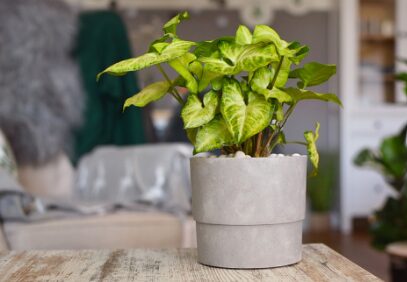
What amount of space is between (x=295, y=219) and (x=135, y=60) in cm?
33

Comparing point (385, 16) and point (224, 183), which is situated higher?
point (385, 16)

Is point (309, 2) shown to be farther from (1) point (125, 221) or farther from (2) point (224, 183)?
(2) point (224, 183)

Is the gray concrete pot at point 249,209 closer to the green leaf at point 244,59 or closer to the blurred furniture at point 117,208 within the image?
the green leaf at point 244,59

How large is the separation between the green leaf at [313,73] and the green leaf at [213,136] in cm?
15

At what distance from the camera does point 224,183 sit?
0.99m

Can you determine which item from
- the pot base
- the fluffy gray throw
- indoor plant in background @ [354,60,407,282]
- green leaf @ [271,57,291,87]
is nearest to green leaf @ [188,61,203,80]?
green leaf @ [271,57,291,87]

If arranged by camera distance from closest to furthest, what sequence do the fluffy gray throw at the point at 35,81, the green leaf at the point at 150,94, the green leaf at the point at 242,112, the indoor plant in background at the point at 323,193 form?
1. the green leaf at the point at 242,112
2. the green leaf at the point at 150,94
3. the fluffy gray throw at the point at 35,81
4. the indoor plant in background at the point at 323,193

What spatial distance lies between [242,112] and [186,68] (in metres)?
0.13

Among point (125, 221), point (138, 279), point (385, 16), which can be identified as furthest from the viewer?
point (385, 16)

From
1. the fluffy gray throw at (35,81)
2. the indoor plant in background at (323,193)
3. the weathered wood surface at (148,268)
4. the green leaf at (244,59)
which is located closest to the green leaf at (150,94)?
the green leaf at (244,59)

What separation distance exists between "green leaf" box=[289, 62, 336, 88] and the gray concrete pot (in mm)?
125

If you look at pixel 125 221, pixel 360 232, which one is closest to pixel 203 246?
pixel 125 221

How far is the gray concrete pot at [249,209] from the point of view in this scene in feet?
3.22

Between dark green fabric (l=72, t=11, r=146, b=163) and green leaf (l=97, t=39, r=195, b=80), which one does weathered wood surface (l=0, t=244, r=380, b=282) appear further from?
dark green fabric (l=72, t=11, r=146, b=163)
